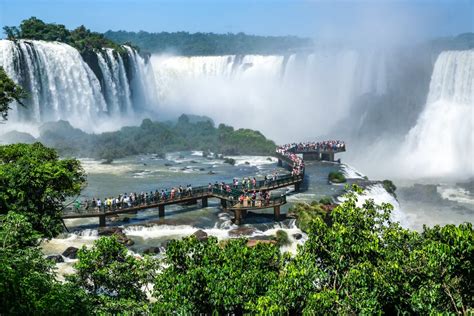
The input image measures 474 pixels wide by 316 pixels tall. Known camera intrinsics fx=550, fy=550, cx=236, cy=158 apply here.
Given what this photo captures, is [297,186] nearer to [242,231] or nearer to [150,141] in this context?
[242,231]

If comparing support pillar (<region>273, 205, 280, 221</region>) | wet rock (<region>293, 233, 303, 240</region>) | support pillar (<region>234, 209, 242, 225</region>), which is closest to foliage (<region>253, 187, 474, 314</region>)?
wet rock (<region>293, 233, 303, 240</region>)

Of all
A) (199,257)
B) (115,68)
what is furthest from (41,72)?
(199,257)

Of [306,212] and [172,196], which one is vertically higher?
[172,196]

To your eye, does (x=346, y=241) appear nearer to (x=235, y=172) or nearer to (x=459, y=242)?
(x=459, y=242)

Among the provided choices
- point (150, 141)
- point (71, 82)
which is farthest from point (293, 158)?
point (71, 82)

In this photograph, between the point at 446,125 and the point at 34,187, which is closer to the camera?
the point at 34,187

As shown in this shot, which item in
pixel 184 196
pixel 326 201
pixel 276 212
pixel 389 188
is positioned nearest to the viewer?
pixel 276 212

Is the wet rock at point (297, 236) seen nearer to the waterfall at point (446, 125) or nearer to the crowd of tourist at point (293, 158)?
the crowd of tourist at point (293, 158)

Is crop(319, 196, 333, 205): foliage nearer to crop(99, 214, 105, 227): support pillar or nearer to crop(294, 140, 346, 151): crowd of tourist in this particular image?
crop(99, 214, 105, 227): support pillar
